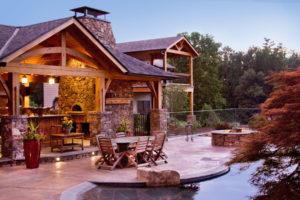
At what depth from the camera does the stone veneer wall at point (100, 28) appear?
56.5 ft

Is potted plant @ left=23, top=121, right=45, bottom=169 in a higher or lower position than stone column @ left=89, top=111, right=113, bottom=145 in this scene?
lower

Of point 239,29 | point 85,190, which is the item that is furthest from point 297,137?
point 239,29

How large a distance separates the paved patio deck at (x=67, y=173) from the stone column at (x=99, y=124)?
1.53 meters

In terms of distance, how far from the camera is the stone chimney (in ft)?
56.6

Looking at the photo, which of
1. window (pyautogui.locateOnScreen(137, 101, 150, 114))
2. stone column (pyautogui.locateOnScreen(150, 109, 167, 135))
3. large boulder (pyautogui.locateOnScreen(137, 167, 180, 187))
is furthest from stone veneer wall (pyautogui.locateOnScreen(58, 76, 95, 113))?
window (pyautogui.locateOnScreen(137, 101, 150, 114))

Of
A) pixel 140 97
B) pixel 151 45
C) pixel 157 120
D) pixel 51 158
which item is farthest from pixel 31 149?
pixel 140 97

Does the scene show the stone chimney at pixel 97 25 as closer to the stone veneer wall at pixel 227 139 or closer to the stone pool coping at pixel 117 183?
the stone veneer wall at pixel 227 139

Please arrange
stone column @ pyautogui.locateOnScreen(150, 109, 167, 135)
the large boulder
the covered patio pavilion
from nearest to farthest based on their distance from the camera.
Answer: the large boulder < the covered patio pavilion < stone column @ pyautogui.locateOnScreen(150, 109, 167, 135)

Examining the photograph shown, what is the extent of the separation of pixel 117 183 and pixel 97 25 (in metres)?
11.0

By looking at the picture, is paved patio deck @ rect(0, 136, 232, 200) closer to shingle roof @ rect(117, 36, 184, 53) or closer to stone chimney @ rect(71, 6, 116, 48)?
stone chimney @ rect(71, 6, 116, 48)

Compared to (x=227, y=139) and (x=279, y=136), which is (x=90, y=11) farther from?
(x=279, y=136)

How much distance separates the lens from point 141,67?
15609 millimetres

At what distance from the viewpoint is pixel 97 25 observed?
17375mm

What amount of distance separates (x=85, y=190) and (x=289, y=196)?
14.7ft
